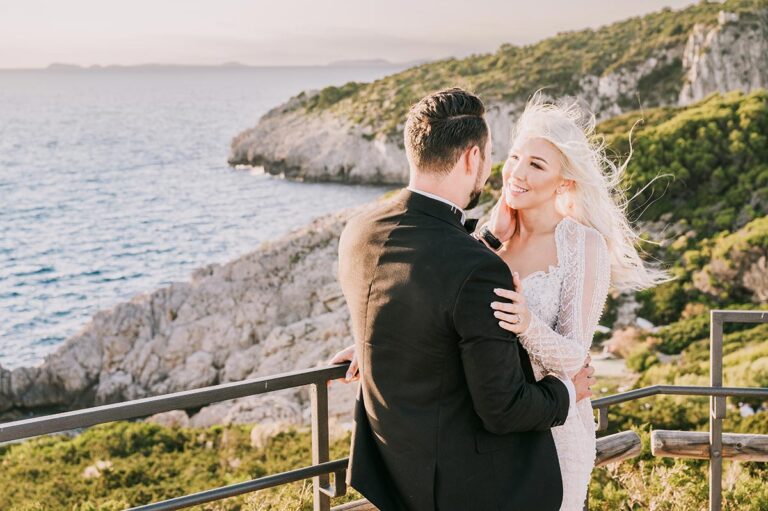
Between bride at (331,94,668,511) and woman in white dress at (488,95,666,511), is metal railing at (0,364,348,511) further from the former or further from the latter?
woman in white dress at (488,95,666,511)

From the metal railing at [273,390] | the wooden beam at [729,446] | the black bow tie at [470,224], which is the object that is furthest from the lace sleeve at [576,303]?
the wooden beam at [729,446]

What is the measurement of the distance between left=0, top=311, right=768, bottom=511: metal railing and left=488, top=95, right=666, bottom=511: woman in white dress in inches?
28.5

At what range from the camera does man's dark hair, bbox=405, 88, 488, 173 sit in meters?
2.23

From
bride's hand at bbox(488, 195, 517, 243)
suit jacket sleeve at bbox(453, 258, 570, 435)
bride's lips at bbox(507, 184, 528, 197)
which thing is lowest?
suit jacket sleeve at bbox(453, 258, 570, 435)

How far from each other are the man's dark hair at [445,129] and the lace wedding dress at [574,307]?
67 cm

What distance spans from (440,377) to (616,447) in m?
2.34

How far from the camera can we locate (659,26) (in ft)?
221

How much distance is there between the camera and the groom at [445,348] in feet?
6.94

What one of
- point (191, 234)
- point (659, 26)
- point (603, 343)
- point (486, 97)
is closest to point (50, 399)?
point (603, 343)

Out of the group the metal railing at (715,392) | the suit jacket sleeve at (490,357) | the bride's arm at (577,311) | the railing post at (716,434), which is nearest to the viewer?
the suit jacket sleeve at (490,357)

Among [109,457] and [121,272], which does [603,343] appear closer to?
[109,457]

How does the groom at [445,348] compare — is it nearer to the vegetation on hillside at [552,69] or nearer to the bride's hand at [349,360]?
the bride's hand at [349,360]

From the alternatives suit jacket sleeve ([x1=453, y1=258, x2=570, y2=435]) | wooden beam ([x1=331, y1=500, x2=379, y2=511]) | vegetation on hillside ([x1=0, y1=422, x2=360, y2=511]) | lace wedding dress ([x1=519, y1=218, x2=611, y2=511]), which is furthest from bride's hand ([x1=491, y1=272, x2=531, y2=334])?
vegetation on hillside ([x1=0, y1=422, x2=360, y2=511])

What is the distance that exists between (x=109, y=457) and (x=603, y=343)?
32.4 ft
